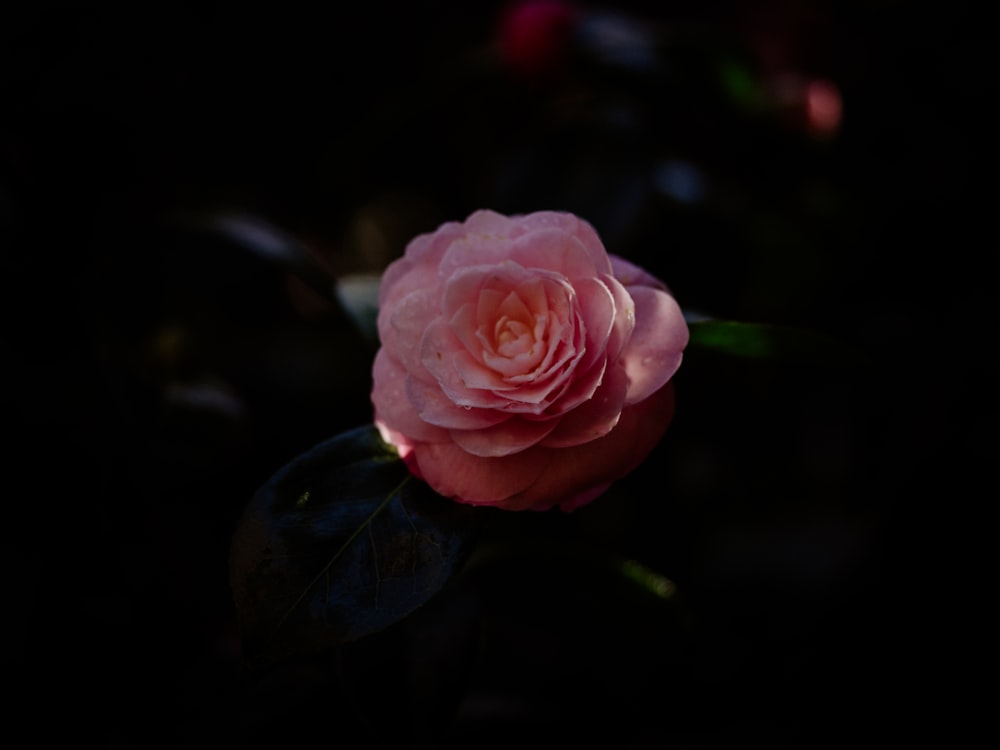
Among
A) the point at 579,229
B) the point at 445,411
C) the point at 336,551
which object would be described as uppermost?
the point at 579,229

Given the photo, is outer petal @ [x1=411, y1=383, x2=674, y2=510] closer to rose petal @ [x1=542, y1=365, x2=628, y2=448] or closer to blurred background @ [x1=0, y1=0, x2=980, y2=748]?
rose petal @ [x1=542, y1=365, x2=628, y2=448]

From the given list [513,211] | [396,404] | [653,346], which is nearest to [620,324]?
[653,346]

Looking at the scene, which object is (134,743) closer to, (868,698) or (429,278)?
(429,278)

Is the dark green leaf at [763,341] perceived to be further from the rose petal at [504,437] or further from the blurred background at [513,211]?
the blurred background at [513,211]

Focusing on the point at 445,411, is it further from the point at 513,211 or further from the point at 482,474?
the point at 513,211

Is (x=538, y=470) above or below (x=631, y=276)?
below

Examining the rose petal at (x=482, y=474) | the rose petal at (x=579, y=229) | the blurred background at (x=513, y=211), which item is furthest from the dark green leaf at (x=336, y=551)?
the blurred background at (x=513, y=211)

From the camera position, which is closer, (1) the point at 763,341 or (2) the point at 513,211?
(1) the point at 763,341
